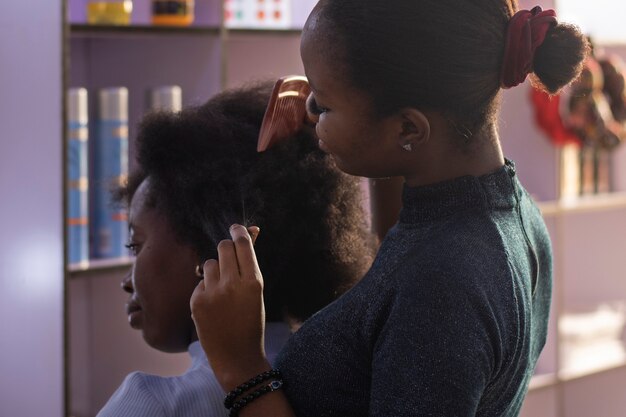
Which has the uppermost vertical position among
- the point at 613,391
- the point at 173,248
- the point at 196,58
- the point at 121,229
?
the point at 196,58

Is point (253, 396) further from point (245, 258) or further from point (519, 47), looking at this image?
point (519, 47)

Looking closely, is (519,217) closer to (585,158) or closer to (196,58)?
(196,58)

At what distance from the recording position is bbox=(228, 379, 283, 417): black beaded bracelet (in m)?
0.87

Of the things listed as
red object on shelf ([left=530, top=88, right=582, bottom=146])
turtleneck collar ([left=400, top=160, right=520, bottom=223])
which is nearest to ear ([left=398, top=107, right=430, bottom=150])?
turtleneck collar ([left=400, top=160, right=520, bottom=223])

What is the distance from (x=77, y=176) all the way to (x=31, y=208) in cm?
14

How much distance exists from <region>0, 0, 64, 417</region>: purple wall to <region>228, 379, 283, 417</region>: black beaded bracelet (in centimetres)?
122

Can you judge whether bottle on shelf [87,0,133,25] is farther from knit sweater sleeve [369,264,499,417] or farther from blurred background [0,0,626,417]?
knit sweater sleeve [369,264,499,417]

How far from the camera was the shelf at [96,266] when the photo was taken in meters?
2.11

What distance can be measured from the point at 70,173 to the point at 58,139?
0.56 ft

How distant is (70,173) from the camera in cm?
213

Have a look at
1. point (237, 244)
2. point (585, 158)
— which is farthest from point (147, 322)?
point (585, 158)

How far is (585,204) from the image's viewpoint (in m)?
3.16

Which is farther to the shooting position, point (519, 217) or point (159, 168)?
point (159, 168)

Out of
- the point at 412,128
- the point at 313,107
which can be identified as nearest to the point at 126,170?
the point at 313,107
